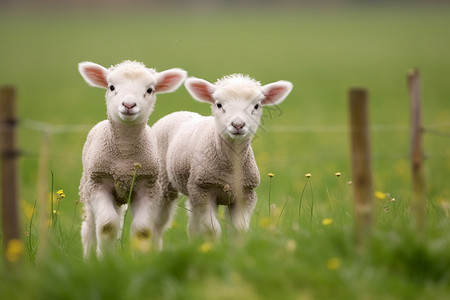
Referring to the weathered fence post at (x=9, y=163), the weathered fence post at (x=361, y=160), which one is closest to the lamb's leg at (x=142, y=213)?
the weathered fence post at (x=9, y=163)

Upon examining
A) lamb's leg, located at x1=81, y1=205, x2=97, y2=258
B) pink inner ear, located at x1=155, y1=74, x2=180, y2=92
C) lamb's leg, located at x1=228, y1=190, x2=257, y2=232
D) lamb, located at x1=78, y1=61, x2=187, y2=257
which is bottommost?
lamb's leg, located at x1=81, y1=205, x2=97, y2=258

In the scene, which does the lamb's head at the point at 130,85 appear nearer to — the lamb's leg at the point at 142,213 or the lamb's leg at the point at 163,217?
the lamb's leg at the point at 142,213

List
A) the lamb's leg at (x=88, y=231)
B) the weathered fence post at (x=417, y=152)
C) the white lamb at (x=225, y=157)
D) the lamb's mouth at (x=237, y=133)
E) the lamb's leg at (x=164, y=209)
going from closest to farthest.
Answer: the weathered fence post at (x=417, y=152) < the lamb's mouth at (x=237, y=133) < the white lamb at (x=225, y=157) < the lamb's leg at (x=88, y=231) < the lamb's leg at (x=164, y=209)

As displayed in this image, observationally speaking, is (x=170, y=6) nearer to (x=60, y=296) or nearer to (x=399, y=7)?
(x=399, y=7)

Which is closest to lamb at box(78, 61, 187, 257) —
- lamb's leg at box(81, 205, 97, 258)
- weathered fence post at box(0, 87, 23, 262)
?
lamb's leg at box(81, 205, 97, 258)

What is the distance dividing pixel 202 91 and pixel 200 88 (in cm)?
4

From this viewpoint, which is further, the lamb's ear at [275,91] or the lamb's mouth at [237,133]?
the lamb's ear at [275,91]

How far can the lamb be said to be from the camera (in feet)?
20.4

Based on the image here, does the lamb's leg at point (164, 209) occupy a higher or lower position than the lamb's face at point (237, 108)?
lower

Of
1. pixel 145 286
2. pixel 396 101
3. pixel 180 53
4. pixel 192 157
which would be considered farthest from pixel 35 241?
pixel 180 53

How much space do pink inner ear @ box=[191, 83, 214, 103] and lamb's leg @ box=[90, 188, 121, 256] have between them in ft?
3.75

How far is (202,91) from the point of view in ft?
21.4

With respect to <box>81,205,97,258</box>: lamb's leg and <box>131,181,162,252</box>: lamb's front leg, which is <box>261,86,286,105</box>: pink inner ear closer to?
<box>131,181,162,252</box>: lamb's front leg

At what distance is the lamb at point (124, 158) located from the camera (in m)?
6.21
